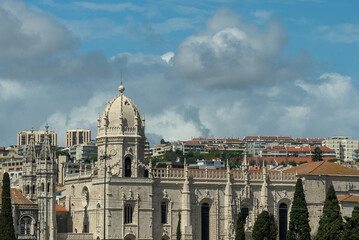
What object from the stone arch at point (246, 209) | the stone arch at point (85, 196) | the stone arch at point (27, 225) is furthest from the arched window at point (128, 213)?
the stone arch at point (246, 209)

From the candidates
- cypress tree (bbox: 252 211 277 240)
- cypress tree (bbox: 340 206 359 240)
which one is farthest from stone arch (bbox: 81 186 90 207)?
cypress tree (bbox: 340 206 359 240)

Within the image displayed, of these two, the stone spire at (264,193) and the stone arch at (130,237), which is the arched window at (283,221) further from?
the stone arch at (130,237)

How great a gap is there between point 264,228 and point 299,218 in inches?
176

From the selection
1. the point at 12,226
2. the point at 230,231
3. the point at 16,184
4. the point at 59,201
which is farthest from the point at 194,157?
the point at 12,226

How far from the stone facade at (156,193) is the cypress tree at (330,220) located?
4.06 metres

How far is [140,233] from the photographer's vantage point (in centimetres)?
8938

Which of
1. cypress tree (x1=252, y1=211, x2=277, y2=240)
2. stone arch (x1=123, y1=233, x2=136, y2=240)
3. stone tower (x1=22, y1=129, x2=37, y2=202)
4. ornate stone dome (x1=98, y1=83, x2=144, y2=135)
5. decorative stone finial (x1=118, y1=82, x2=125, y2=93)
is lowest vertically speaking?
stone arch (x1=123, y1=233, x2=136, y2=240)

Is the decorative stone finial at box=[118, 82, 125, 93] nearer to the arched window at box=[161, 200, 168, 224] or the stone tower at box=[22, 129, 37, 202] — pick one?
the stone tower at box=[22, 129, 37, 202]

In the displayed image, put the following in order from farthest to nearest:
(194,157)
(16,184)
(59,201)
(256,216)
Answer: (194,157) < (16,184) < (59,201) < (256,216)

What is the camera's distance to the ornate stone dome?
91375 millimetres

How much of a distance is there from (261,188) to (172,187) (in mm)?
10100

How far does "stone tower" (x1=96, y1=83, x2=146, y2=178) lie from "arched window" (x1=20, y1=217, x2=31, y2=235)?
328 inches

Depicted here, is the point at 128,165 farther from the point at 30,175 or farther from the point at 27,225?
the point at 27,225

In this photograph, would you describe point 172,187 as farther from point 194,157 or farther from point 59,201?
point 194,157
